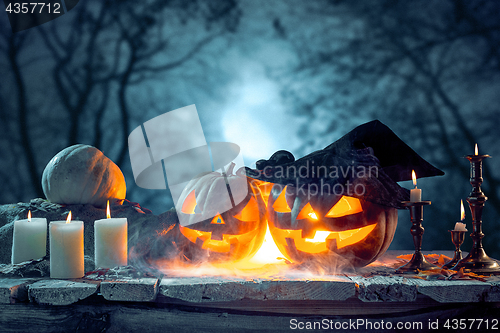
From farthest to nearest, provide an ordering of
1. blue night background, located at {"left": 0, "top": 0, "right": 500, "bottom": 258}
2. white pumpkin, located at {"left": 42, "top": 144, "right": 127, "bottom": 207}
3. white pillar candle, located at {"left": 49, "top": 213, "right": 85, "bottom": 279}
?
blue night background, located at {"left": 0, "top": 0, "right": 500, "bottom": 258} → white pumpkin, located at {"left": 42, "top": 144, "right": 127, "bottom": 207} → white pillar candle, located at {"left": 49, "top": 213, "right": 85, "bottom": 279}

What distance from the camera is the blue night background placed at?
2506 mm

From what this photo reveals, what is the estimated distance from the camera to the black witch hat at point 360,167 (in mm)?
1232

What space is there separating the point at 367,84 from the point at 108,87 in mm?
1896

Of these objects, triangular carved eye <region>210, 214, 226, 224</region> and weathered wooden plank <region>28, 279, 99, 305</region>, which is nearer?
weathered wooden plank <region>28, 279, 99, 305</region>

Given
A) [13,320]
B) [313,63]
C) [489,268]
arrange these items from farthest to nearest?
[313,63]
[489,268]
[13,320]

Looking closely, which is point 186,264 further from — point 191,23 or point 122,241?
point 191,23

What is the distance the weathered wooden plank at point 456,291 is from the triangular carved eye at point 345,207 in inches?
11.9

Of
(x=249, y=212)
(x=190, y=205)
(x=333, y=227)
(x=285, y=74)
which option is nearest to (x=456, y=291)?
(x=333, y=227)

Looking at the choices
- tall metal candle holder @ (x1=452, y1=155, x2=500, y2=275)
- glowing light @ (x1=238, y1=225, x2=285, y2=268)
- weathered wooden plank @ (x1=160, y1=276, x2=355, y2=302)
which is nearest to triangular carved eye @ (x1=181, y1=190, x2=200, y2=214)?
glowing light @ (x1=238, y1=225, x2=285, y2=268)

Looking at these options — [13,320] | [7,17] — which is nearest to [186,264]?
[13,320]

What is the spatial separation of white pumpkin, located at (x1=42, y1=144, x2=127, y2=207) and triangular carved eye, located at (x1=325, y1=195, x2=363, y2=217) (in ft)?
3.74

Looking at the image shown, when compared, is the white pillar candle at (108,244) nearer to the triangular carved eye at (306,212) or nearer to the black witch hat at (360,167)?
the black witch hat at (360,167)

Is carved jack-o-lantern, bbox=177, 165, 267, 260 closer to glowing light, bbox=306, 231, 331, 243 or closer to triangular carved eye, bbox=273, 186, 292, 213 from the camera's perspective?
triangular carved eye, bbox=273, 186, 292, 213

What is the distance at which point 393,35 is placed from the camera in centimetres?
256
